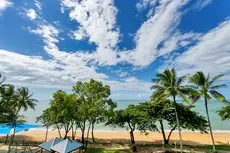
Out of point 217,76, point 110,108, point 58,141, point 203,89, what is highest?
point 217,76

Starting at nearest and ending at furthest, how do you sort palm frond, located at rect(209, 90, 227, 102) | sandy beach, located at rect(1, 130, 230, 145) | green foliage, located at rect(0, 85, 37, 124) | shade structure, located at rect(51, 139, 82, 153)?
shade structure, located at rect(51, 139, 82, 153) → palm frond, located at rect(209, 90, 227, 102) → green foliage, located at rect(0, 85, 37, 124) → sandy beach, located at rect(1, 130, 230, 145)

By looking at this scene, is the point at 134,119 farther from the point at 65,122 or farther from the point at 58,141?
the point at 58,141

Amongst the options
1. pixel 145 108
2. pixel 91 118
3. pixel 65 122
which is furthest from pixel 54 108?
pixel 145 108

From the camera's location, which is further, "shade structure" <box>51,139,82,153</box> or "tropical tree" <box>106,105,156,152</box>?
"tropical tree" <box>106,105,156,152</box>

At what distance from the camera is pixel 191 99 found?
2683cm

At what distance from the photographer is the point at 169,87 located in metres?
25.5

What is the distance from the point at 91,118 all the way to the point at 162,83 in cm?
1019

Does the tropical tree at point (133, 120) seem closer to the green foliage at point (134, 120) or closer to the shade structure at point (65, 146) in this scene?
the green foliage at point (134, 120)

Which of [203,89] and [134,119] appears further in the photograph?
[134,119]

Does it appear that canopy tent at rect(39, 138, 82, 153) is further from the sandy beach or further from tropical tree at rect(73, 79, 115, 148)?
the sandy beach

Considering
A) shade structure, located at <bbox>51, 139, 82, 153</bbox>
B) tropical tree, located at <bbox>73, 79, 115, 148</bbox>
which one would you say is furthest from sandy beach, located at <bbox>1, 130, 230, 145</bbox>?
shade structure, located at <bbox>51, 139, 82, 153</bbox>

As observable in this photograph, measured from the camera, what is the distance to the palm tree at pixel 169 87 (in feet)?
83.7

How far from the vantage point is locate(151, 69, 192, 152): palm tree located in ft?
83.7

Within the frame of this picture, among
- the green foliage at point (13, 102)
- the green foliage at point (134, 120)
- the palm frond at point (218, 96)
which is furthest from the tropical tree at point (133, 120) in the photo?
the green foliage at point (13, 102)
